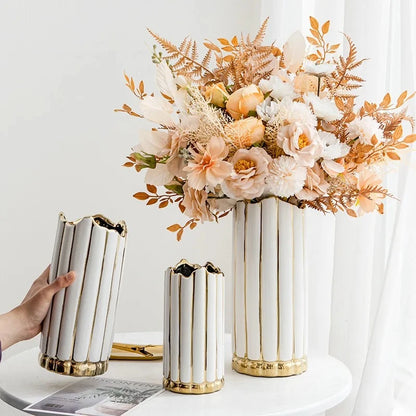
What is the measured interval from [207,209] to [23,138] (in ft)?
3.42

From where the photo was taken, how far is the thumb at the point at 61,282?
1034 mm

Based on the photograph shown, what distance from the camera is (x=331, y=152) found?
1.07 m

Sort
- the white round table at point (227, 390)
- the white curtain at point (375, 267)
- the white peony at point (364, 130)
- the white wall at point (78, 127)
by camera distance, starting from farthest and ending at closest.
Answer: the white wall at point (78, 127) → the white curtain at point (375, 267) → the white peony at point (364, 130) → the white round table at point (227, 390)

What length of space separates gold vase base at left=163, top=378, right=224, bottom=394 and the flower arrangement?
0.87 feet

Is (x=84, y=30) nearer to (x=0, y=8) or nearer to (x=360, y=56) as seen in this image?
(x=0, y=8)

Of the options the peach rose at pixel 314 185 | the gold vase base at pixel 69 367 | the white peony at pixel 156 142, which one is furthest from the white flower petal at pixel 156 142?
the gold vase base at pixel 69 367

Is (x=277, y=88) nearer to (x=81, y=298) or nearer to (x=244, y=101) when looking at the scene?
(x=244, y=101)

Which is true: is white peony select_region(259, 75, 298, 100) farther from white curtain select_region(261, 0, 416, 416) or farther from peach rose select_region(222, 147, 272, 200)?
white curtain select_region(261, 0, 416, 416)

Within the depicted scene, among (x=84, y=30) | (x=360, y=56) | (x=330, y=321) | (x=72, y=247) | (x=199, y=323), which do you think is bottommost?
(x=330, y=321)

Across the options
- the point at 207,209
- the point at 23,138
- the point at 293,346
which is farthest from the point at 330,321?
the point at 23,138

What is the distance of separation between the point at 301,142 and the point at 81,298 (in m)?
0.41

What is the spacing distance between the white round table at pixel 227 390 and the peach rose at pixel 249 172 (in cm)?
31

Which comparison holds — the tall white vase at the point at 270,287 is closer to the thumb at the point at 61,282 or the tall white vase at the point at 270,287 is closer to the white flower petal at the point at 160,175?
the white flower petal at the point at 160,175

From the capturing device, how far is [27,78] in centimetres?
201
